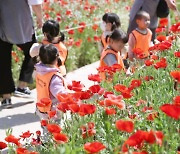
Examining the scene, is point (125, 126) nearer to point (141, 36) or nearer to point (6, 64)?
point (6, 64)

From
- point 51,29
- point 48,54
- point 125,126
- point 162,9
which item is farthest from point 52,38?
point 125,126

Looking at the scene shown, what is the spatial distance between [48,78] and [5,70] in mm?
1630

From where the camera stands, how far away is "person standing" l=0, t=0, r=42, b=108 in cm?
541

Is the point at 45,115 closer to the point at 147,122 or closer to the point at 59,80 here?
the point at 59,80

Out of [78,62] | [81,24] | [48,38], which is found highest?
[48,38]

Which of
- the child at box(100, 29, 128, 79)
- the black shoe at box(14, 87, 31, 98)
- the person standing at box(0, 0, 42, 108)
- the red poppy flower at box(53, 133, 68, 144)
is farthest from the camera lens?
the black shoe at box(14, 87, 31, 98)

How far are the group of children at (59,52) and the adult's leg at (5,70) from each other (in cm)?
62

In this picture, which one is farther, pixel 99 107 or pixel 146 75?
pixel 146 75

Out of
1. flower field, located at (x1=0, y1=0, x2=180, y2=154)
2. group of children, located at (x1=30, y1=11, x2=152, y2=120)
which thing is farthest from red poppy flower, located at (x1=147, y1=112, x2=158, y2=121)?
group of children, located at (x1=30, y1=11, x2=152, y2=120)

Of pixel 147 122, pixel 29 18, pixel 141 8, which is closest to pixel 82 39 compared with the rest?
pixel 141 8

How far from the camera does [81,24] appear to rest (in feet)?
25.1

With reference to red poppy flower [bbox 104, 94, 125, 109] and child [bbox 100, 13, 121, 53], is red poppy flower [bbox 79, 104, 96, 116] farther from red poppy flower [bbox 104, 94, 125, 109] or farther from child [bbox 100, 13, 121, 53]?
child [bbox 100, 13, 121, 53]

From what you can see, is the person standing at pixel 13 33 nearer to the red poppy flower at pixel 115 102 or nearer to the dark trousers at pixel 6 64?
the dark trousers at pixel 6 64

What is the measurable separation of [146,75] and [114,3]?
680 centimetres
